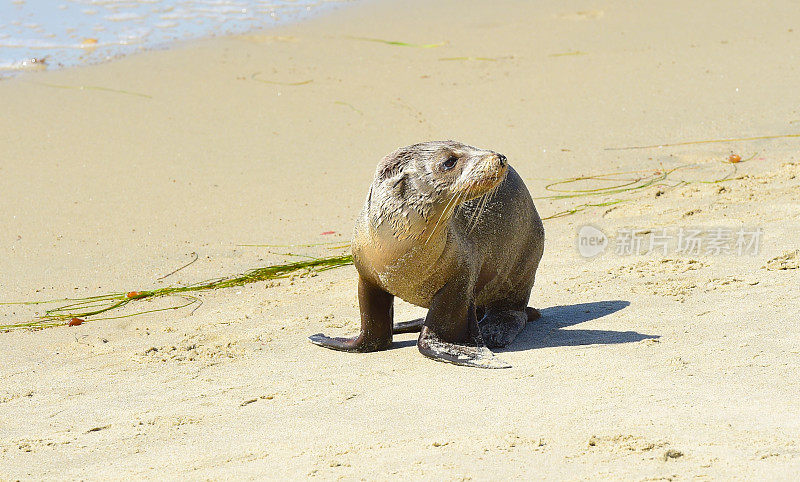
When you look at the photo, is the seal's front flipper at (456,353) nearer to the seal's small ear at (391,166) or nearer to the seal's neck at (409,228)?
the seal's neck at (409,228)

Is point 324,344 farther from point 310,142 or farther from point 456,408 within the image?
point 310,142

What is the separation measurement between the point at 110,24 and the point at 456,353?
11233 mm

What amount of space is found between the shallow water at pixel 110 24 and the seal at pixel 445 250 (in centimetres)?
828

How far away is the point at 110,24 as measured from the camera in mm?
14219

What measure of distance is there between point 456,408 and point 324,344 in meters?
1.29

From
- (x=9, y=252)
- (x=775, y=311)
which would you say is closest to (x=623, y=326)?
(x=775, y=311)

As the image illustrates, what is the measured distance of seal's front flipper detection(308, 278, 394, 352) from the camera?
15.7ft

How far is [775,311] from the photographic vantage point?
15.2 feet

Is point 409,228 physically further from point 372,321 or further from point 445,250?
point 372,321

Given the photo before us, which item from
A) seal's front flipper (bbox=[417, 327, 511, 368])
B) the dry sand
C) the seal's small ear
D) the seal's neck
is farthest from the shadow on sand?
the seal's small ear

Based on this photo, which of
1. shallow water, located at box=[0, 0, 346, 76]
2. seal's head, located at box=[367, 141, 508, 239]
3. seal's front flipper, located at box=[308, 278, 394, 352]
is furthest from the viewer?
shallow water, located at box=[0, 0, 346, 76]

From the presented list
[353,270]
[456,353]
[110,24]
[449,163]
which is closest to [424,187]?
[449,163]

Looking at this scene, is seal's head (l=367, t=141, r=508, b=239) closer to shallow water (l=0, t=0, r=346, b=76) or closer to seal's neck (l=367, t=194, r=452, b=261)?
seal's neck (l=367, t=194, r=452, b=261)

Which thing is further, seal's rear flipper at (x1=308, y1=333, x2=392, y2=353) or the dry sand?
seal's rear flipper at (x1=308, y1=333, x2=392, y2=353)
